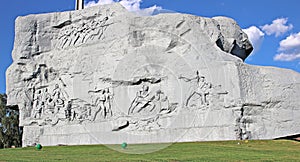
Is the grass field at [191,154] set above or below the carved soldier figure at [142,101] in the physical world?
below

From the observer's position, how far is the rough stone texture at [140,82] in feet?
52.5

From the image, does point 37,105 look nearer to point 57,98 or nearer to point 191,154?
point 57,98

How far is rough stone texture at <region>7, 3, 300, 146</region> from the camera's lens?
15992 millimetres

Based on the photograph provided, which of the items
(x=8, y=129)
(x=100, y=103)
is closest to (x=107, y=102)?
(x=100, y=103)

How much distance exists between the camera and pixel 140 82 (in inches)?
698

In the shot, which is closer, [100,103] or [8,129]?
[100,103]

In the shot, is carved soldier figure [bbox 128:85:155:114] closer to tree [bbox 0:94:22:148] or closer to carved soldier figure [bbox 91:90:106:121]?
carved soldier figure [bbox 91:90:106:121]

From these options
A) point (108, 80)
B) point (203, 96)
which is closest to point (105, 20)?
point (108, 80)

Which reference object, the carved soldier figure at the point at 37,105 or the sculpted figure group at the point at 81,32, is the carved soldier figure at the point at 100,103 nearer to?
the sculpted figure group at the point at 81,32

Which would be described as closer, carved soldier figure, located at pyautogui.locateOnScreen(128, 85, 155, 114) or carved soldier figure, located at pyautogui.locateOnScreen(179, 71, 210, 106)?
carved soldier figure, located at pyautogui.locateOnScreen(179, 71, 210, 106)

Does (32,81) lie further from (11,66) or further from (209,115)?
(209,115)

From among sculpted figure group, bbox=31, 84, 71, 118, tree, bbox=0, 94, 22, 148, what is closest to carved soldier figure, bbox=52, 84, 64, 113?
sculpted figure group, bbox=31, 84, 71, 118

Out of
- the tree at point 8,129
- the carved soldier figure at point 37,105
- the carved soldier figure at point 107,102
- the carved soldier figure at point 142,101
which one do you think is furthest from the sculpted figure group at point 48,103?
the tree at point 8,129

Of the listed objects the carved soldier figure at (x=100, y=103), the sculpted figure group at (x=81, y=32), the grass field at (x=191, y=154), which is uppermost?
the sculpted figure group at (x=81, y=32)
